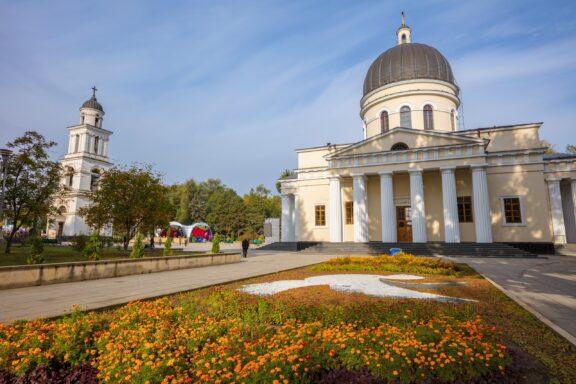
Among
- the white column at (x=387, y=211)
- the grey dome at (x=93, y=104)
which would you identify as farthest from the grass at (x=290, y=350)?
the grey dome at (x=93, y=104)

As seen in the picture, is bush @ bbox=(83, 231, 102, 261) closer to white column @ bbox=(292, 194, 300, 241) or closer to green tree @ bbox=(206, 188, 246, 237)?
white column @ bbox=(292, 194, 300, 241)

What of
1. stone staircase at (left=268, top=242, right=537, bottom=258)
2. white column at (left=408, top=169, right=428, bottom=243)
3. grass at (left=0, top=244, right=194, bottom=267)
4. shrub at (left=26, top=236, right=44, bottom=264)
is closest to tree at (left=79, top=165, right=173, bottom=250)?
grass at (left=0, top=244, right=194, bottom=267)

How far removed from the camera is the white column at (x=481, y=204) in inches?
925

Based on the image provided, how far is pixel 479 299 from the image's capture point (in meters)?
7.86

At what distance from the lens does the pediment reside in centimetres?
2558

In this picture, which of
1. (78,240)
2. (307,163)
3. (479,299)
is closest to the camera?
(479,299)

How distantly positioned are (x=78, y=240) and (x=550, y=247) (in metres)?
31.8

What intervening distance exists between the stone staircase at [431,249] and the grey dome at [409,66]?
1768 cm

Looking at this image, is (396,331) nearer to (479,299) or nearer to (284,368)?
(284,368)

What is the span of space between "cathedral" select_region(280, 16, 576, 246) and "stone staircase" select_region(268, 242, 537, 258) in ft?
2.84

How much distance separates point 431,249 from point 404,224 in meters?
5.37

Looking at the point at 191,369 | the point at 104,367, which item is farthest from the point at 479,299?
the point at 104,367

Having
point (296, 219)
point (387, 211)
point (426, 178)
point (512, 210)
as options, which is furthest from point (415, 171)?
point (296, 219)

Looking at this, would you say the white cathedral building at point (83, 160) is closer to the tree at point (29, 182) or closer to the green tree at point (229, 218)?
the green tree at point (229, 218)
